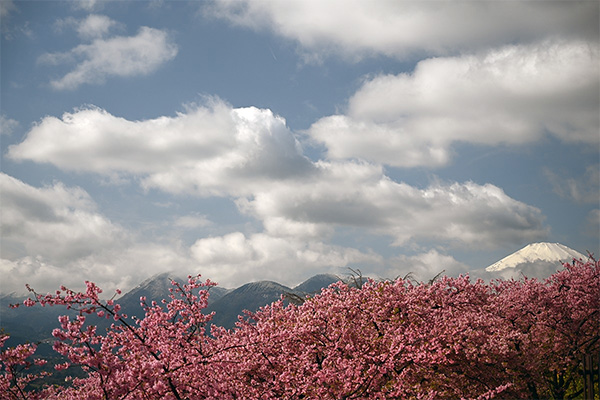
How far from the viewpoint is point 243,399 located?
1362cm

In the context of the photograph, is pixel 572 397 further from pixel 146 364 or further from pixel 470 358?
pixel 146 364

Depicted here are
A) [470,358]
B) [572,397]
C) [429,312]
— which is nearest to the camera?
[470,358]

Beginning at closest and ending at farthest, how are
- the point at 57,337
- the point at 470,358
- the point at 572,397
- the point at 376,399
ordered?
the point at 57,337 < the point at 376,399 < the point at 470,358 < the point at 572,397

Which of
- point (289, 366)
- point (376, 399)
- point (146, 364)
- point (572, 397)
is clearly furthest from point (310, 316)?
point (572, 397)

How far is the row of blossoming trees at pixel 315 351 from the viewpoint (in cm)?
1181

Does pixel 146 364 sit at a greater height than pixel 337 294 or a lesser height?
lesser

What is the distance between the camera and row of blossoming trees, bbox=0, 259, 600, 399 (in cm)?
1181

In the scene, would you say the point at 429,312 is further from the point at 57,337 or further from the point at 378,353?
the point at 57,337

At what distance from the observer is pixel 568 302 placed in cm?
2644

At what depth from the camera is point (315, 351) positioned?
16.7m

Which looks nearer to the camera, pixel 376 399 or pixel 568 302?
pixel 376 399

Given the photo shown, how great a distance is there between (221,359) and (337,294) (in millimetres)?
8083

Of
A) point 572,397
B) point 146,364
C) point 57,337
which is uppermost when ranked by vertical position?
point 57,337

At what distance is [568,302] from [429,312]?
12344 millimetres
